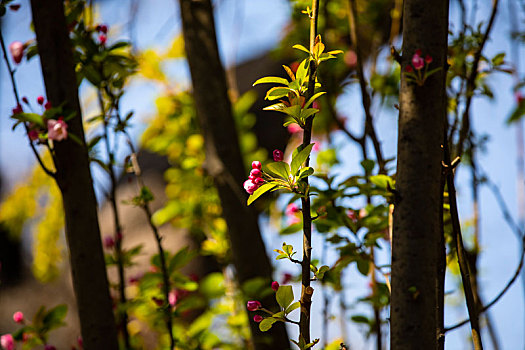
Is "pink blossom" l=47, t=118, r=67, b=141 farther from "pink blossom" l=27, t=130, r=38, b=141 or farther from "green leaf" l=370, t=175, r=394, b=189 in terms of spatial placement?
"green leaf" l=370, t=175, r=394, b=189

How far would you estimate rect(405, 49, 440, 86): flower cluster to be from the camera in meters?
0.55

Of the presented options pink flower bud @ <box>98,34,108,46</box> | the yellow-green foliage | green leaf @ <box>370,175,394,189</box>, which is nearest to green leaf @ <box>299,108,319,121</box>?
green leaf @ <box>370,175,394,189</box>

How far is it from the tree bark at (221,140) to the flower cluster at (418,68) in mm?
709

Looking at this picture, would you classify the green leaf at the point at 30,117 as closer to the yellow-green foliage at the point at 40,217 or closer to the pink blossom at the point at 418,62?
the pink blossom at the point at 418,62

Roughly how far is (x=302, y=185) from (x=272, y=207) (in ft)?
3.76

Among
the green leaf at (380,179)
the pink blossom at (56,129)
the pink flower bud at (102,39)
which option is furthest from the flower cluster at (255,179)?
the pink flower bud at (102,39)

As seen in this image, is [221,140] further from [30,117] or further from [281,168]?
[281,168]

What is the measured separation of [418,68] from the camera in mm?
556

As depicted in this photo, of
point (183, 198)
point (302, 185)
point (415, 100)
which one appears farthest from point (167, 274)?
point (183, 198)

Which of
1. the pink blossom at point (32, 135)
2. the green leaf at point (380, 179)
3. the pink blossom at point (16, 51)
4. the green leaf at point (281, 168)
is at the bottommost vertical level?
the green leaf at point (380, 179)

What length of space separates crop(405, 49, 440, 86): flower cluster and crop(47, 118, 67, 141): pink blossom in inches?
21.2

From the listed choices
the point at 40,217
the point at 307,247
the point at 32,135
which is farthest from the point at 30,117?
the point at 40,217

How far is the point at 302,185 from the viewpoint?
22.5 inches

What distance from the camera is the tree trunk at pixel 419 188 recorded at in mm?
527
